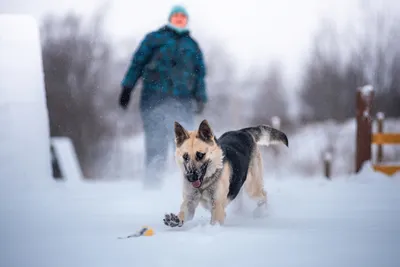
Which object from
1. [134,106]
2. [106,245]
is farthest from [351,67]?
[106,245]

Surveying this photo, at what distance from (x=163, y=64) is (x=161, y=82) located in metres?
0.18

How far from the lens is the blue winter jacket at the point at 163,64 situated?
15.1ft

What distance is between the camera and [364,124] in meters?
5.84

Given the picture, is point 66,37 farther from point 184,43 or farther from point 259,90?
point 184,43

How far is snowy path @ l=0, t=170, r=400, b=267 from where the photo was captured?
192 cm

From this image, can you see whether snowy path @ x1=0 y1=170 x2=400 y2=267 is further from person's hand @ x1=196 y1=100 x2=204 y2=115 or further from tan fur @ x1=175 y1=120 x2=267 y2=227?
person's hand @ x1=196 y1=100 x2=204 y2=115

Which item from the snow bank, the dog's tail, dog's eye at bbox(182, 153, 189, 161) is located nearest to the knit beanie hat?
the snow bank

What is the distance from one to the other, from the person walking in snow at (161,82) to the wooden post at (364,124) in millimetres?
2420

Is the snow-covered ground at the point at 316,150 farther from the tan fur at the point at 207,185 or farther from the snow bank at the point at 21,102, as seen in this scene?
the tan fur at the point at 207,185

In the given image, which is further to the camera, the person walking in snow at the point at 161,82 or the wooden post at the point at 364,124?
the wooden post at the point at 364,124

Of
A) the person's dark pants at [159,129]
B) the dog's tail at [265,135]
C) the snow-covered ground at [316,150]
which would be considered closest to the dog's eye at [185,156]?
the dog's tail at [265,135]

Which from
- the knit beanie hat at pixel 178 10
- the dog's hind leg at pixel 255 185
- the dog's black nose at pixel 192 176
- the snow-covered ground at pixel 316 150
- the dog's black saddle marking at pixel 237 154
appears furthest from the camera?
the snow-covered ground at pixel 316 150

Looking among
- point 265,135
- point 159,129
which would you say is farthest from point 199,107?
point 265,135

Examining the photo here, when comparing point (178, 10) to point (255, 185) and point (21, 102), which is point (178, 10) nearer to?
point (21, 102)
